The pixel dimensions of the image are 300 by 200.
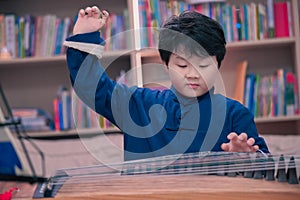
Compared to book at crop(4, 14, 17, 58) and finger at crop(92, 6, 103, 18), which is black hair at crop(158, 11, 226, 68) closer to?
finger at crop(92, 6, 103, 18)

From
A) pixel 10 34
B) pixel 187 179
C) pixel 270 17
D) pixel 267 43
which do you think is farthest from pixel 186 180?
pixel 10 34

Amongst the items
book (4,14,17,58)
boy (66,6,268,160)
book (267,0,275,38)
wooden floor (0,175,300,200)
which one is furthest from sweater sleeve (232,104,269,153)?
book (4,14,17,58)

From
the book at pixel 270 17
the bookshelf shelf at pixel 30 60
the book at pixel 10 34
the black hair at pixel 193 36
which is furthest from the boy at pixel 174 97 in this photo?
the book at pixel 10 34

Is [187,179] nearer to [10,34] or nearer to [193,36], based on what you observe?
[193,36]

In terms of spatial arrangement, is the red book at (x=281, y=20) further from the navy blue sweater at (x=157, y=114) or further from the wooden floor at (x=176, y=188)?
the wooden floor at (x=176, y=188)

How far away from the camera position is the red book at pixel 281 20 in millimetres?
1695

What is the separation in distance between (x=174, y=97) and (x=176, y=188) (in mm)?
184

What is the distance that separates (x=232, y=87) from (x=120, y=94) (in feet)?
0.72

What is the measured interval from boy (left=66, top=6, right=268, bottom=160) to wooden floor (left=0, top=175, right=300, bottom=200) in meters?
0.11

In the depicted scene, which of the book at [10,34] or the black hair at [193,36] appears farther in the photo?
the book at [10,34]

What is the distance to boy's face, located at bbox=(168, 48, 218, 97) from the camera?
2.09 ft

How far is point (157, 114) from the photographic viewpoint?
69cm

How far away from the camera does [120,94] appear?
2.26 feet

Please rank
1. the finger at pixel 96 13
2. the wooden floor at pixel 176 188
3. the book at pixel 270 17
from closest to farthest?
the wooden floor at pixel 176 188 → the finger at pixel 96 13 → the book at pixel 270 17
